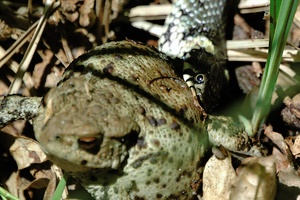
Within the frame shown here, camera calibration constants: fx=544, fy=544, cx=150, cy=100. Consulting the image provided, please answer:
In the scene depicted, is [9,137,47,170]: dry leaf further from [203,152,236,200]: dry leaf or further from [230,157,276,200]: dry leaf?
[230,157,276,200]: dry leaf

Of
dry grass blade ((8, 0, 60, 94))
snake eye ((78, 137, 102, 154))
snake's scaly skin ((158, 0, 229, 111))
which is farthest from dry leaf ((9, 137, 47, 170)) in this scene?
snake's scaly skin ((158, 0, 229, 111))

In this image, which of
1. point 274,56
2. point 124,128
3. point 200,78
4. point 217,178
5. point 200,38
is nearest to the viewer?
point 124,128

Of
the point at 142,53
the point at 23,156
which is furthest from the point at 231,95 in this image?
the point at 23,156

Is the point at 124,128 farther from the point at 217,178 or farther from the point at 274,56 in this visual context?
the point at 274,56

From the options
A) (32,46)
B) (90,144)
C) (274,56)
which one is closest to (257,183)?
(274,56)

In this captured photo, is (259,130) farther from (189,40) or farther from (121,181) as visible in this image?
(121,181)

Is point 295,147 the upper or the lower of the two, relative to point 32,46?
lower
